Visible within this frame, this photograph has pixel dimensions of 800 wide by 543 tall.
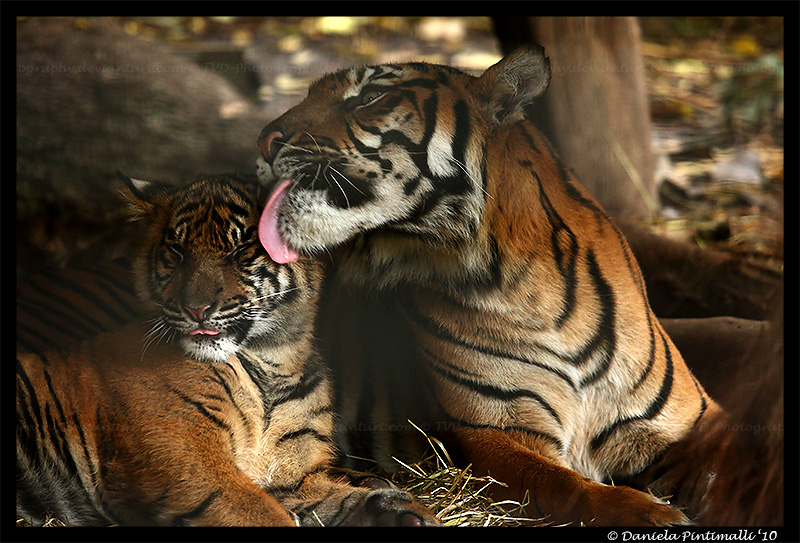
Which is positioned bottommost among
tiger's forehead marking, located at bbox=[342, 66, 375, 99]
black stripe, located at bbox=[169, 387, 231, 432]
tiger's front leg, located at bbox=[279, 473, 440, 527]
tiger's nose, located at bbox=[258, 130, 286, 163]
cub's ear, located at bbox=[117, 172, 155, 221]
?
tiger's front leg, located at bbox=[279, 473, 440, 527]

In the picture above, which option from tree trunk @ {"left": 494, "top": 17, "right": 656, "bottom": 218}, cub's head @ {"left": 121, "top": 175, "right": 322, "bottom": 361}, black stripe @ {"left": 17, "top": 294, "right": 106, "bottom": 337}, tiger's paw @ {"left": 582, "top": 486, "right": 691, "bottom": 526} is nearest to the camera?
tiger's paw @ {"left": 582, "top": 486, "right": 691, "bottom": 526}

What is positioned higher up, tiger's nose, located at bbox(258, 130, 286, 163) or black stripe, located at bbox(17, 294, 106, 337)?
tiger's nose, located at bbox(258, 130, 286, 163)

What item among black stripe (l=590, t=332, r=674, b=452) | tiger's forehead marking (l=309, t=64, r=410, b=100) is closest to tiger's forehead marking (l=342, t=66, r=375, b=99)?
tiger's forehead marking (l=309, t=64, r=410, b=100)

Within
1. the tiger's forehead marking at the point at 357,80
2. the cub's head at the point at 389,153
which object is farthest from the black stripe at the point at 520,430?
the tiger's forehead marking at the point at 357,80

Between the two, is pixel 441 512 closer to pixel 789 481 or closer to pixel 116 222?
pixel 789 481

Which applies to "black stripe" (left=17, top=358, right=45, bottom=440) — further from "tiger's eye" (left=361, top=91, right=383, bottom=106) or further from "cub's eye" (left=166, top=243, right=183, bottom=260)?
"tiger's eye" (left=361, top=91, right=383, bottom=106)

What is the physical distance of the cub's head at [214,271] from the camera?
1995mm

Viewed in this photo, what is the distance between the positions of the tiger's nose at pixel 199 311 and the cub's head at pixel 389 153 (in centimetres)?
21

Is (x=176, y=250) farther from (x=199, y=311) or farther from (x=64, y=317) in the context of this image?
(x=64, y=317)

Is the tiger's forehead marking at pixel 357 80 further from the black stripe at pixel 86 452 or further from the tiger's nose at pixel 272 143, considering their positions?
the black stripe at pixel 86 452

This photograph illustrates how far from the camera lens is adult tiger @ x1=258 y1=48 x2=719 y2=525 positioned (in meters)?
2.04

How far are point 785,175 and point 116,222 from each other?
1.96 m

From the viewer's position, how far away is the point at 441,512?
2.06 metres

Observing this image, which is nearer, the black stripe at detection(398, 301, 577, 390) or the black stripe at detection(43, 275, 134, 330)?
the black stripe at detection(398, 301, 577, 390)
